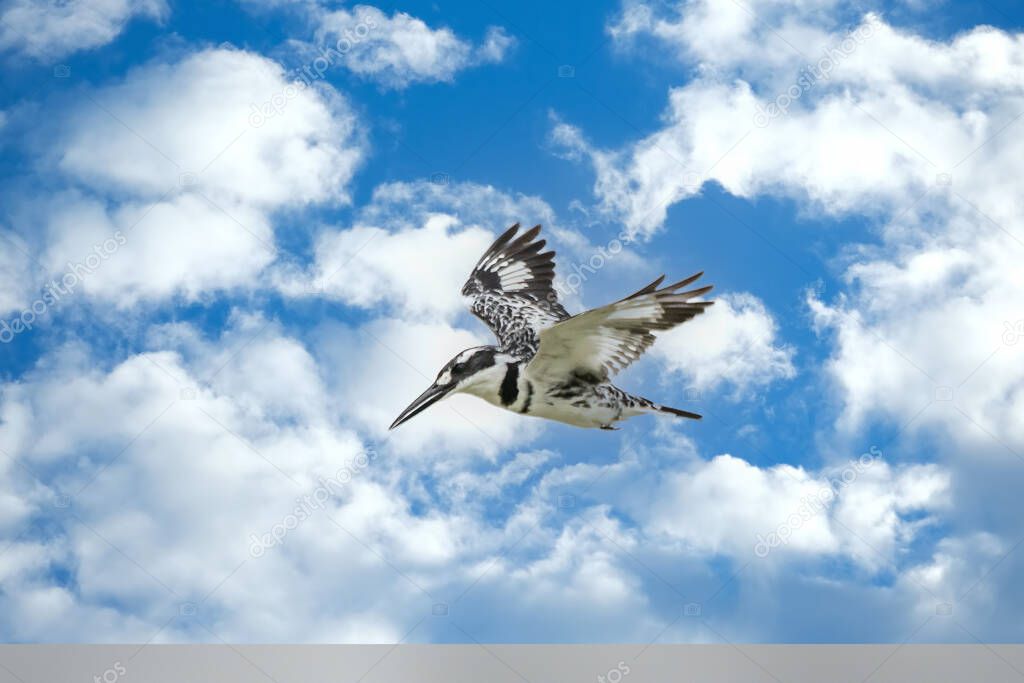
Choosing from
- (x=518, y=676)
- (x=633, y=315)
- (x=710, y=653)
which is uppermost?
(x=633, y=315)

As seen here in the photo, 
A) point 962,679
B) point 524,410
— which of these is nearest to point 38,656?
point 524,410

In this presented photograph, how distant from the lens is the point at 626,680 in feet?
13.1

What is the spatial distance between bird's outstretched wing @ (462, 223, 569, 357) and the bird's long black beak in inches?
21.1

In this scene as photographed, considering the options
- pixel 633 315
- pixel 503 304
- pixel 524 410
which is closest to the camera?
pixel 633 315

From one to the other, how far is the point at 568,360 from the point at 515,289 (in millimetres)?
1373

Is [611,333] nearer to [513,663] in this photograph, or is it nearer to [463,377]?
[463,377]

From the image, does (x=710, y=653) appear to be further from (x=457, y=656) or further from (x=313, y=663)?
(x=313, y=663)

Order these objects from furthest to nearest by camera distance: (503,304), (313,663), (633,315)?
(503,304) < (313,663) < (633,315)

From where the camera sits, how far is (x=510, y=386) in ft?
12.8

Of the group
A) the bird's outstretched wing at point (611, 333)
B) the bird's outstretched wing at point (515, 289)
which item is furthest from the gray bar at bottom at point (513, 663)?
the bird's outstretched wing at point (515, 289)

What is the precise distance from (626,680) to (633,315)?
1.45 m
